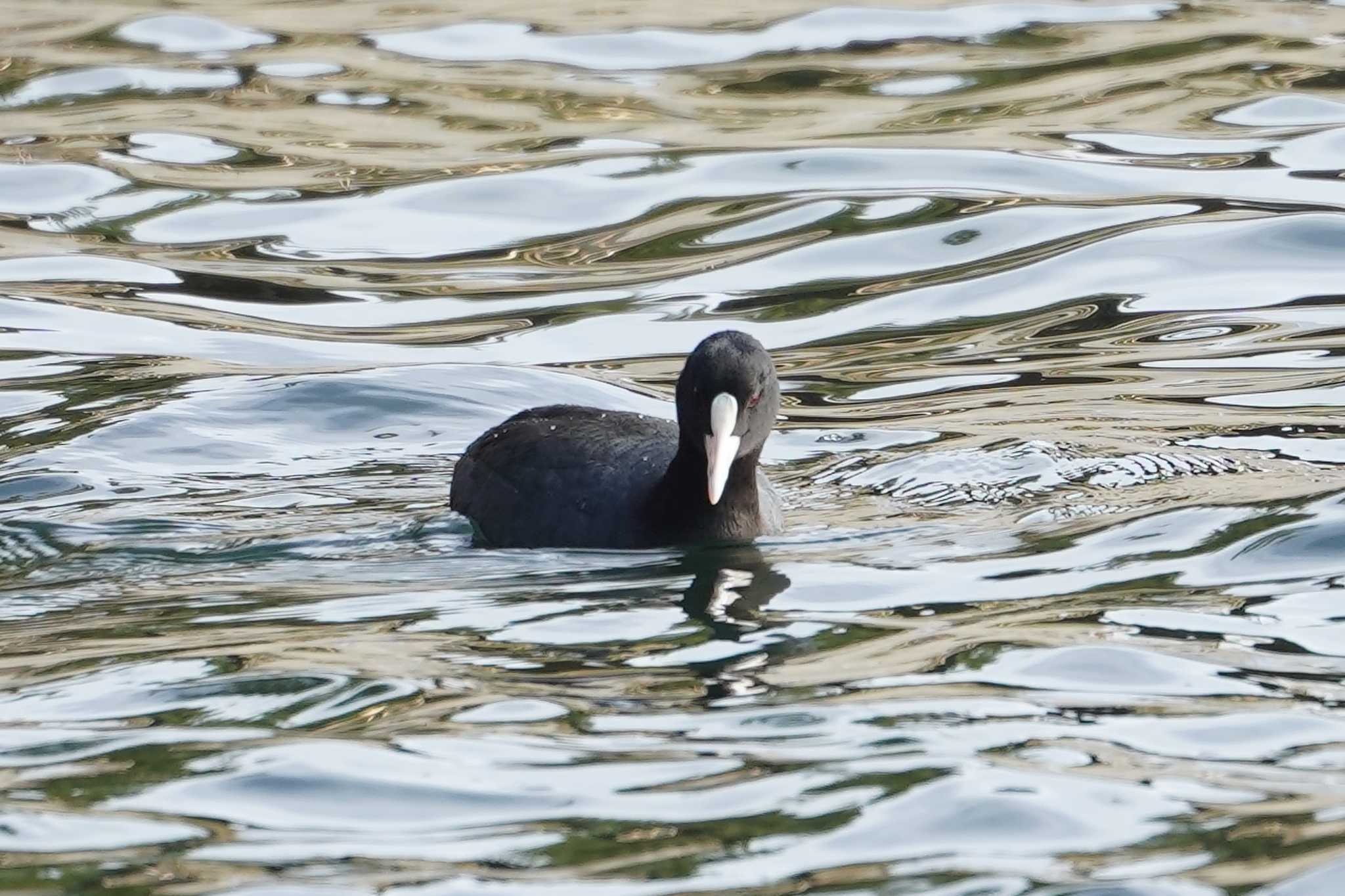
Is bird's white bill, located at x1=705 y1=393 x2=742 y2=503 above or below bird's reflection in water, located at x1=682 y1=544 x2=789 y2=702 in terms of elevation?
above

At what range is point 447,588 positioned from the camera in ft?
19.5

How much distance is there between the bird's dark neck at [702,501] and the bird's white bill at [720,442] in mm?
156

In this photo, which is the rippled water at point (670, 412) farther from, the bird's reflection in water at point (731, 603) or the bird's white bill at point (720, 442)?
the bird's white bill at point (720, 442)

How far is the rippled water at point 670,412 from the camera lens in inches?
162

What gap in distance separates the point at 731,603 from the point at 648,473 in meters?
0.85

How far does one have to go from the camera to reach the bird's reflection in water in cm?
501

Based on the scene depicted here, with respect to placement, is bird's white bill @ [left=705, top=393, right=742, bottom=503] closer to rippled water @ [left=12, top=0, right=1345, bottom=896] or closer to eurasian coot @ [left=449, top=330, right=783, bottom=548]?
eurasian coot @ [left=449, top=330, right=783, bottom=548]

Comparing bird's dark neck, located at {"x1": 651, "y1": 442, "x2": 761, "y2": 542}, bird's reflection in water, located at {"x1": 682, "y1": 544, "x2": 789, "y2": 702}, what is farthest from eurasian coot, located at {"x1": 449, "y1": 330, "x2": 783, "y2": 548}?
bird's reflection in water, located at {"x1": 682, "y1": 544, "x2": 789, "y2": 702}

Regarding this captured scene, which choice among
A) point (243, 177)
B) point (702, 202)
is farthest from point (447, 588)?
point (243, 177)

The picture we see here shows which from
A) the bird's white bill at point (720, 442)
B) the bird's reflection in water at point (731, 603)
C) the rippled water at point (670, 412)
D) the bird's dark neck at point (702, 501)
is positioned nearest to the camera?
the rippled water at point (670, 412)

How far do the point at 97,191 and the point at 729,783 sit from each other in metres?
7.39

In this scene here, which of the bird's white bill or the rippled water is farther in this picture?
the bird's white bill

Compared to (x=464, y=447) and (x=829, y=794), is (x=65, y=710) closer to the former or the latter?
(x=829, y=794)

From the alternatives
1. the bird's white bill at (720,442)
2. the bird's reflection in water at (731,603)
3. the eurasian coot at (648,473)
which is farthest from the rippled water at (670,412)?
the bird's white bill at (720,442)
